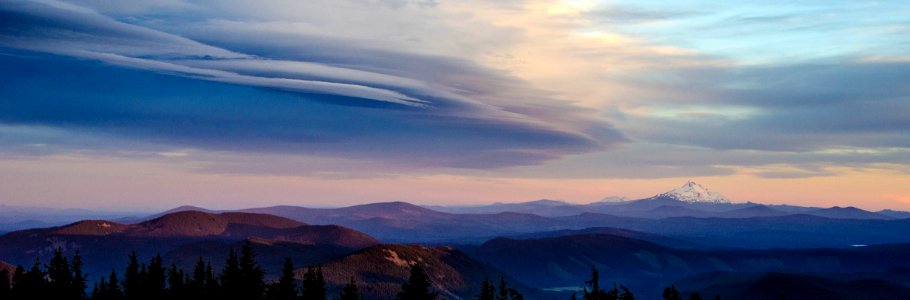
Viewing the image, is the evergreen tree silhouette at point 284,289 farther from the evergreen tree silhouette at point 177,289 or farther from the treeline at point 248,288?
the evergreen tree silhouette at point 177,289

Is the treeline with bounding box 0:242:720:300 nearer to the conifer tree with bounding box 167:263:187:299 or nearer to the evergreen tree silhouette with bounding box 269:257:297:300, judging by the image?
the evergreen tree silhouette with bounding box 269:257:297:300

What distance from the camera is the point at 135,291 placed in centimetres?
9544

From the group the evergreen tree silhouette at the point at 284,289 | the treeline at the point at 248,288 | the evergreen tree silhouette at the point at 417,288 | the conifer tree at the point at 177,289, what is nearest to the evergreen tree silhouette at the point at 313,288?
the treeline at the point at 248,288

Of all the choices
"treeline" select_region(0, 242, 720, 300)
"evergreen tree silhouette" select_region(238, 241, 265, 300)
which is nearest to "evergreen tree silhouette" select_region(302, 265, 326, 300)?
"treeline" select_region(0, 242, 720, 300)

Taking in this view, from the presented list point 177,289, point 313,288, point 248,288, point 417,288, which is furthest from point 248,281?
point 177,289

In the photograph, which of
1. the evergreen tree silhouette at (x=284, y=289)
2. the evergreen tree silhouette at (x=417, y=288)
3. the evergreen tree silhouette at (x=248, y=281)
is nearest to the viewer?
the evergreen tree silhouette at (x=417, y=288)

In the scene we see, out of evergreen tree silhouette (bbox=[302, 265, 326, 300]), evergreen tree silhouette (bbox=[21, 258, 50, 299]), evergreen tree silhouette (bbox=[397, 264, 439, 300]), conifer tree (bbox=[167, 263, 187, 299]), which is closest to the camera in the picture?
evergreen tree silhouette (bbox=[397, 264, 439, 300])

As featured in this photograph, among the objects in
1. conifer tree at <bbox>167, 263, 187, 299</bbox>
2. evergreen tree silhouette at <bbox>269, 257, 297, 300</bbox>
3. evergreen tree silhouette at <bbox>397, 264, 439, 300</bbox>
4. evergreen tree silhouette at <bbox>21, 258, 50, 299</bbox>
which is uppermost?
evergreen tree silhouette at <bbox>397, 264, 439, 300</bbox>

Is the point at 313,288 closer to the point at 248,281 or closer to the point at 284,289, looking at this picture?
the point at 284,289

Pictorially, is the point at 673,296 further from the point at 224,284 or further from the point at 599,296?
the point at 224,284

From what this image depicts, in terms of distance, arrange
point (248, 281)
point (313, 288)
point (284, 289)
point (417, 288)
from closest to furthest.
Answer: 1. point (417, 288)
2. point (248, 281)
3. point (313, 288)
4. point (284, 289)

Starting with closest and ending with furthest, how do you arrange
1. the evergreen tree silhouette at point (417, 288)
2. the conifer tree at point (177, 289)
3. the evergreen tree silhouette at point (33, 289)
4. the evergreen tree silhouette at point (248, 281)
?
the evergreen tree silhouette at point (417, 288), the evergreen tree silhouette at point (248, 281), the evergreen tree silhouette at point (33, 289), the conifer tree at point (177, 289)

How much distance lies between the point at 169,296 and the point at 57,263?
26.4m

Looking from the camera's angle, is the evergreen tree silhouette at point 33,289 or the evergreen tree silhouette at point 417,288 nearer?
the evergreen tree silhouette at point 417,288
